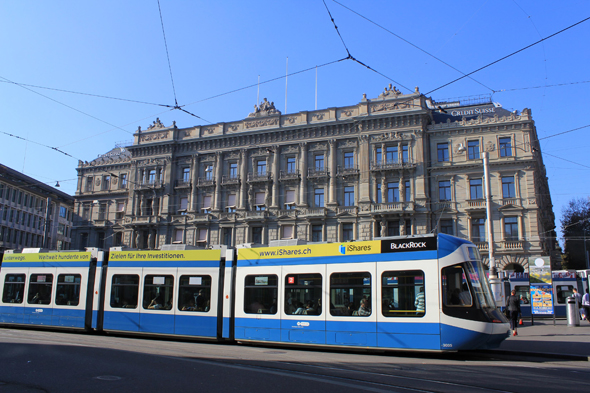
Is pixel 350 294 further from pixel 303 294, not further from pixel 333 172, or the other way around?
pixel 333 172

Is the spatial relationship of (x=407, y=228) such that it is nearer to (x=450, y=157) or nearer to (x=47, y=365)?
(x=450, y=157)

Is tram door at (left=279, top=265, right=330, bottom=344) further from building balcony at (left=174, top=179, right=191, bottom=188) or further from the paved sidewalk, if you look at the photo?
building balcony at (left=174, top=179, right=191, bottom=188)

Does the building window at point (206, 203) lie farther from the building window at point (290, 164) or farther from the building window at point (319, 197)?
the building window at point (319, 197)

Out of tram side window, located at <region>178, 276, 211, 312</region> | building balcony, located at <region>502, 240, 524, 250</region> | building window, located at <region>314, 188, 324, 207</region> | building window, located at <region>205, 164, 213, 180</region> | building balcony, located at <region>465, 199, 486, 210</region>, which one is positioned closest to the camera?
tram side window, located at <region>178, 276, 211, 312</region>

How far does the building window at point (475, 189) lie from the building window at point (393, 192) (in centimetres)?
598

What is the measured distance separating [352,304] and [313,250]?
1967mm

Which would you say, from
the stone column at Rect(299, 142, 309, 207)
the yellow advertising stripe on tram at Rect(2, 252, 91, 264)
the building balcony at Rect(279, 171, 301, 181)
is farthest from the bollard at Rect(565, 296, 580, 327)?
the building balcony at Rect(279, 171, 301, 181)

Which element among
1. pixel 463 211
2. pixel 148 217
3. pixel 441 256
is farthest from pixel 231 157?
pixel 441 256

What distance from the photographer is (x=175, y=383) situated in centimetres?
793

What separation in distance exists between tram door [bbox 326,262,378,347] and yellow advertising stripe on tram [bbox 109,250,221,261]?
170 inches

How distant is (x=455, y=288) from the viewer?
11688mm

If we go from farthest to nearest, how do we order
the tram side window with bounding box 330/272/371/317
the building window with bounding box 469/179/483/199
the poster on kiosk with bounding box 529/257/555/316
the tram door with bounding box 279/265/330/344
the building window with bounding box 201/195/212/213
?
the building window with bounding box 201/195/212/213 < the building window with bounding box 469/179/483/199 < the poster on kiosk with bounding box 529/257/555/316 < the tram door with bounding box 279/265/330/344 < the tram side window with bounding box 330/272/371/317

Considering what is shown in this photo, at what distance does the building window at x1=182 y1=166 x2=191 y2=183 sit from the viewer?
157 feet

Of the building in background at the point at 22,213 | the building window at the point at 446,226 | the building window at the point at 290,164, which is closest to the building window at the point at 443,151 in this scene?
the building window at the point at 446,226
